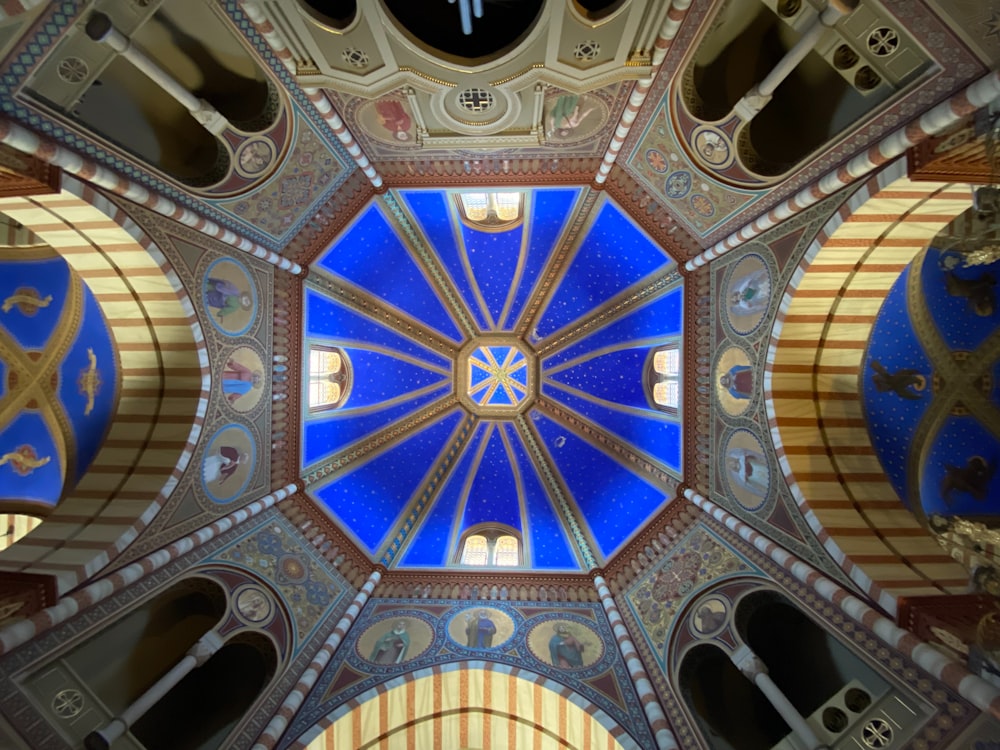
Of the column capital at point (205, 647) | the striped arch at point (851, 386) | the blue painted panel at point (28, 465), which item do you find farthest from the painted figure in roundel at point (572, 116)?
the blue painted panel at point (28, 465)

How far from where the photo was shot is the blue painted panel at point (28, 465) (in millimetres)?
10039

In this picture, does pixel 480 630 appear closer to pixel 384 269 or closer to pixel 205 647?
pixel 205 647

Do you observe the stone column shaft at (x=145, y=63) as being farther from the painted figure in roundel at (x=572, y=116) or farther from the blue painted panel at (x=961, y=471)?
the blue painted panel at (x=961, y=471)

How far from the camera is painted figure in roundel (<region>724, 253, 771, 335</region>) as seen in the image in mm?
9320

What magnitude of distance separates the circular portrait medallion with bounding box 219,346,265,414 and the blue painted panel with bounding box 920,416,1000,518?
11.6 metres

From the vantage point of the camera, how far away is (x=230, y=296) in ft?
34.5

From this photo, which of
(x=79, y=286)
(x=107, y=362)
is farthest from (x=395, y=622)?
(x=79, y=286)

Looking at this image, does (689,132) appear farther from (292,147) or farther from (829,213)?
(292,147)

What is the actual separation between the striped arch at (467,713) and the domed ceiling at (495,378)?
8.82ft

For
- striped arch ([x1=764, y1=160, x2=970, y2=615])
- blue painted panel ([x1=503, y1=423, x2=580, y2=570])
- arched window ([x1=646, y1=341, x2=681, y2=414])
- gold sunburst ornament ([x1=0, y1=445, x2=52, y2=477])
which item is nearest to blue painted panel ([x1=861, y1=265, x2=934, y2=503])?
striped arch ([x1=764, y1=160, x2=970, y2=615])

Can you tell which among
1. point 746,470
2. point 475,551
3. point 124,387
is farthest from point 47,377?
point 746,470

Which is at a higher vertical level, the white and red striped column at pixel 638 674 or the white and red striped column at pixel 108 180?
the white and red striped column at pixel 108 180

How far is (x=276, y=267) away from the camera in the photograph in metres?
11.5

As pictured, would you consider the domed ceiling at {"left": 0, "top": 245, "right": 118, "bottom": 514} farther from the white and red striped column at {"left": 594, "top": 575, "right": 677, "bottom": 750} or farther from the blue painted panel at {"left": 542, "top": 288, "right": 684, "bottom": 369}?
the blue painted panel at {"left": 542, "top": 288, "right": 684, "bottom": 369}
